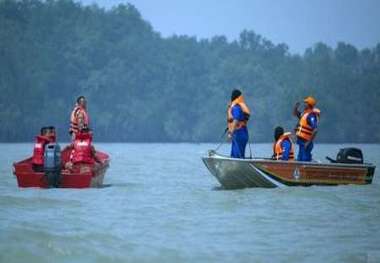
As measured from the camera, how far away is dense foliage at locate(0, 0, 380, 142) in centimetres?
10325

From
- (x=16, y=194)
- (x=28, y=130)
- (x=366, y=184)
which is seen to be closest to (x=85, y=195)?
(x=16, y=194)

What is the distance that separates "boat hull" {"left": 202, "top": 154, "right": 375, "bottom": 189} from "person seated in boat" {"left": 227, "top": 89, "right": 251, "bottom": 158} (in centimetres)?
60

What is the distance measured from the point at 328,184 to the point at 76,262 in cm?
1056

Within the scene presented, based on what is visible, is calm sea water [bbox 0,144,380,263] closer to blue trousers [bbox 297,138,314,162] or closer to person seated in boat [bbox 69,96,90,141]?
blue trousers [bbox 297,138,314,162]

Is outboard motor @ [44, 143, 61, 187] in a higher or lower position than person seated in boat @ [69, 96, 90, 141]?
lower

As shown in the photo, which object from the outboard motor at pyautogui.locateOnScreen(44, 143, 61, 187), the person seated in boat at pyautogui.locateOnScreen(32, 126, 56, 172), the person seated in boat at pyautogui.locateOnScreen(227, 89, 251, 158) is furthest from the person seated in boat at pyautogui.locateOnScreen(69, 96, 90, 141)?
the person seated in boat at pyautogui.locateOnScreen(227, 89, 251, 158)

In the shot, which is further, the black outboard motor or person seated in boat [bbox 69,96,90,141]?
the black outboard motor

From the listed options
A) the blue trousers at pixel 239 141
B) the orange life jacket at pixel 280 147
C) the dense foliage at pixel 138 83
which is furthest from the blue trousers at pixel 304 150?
the dense foliage at pixel 138 83

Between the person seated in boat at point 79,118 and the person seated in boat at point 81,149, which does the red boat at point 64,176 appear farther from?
the person seated in boat at point 79,118

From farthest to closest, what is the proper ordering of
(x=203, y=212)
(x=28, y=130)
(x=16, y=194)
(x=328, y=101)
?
(x=328, y=101), (x=28, y=130), (x=16, y=194), (x=203, y=212)

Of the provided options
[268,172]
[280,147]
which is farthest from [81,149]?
[280,147]

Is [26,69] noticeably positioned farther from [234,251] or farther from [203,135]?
[234,251]

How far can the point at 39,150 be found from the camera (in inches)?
872

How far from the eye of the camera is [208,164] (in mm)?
22000
